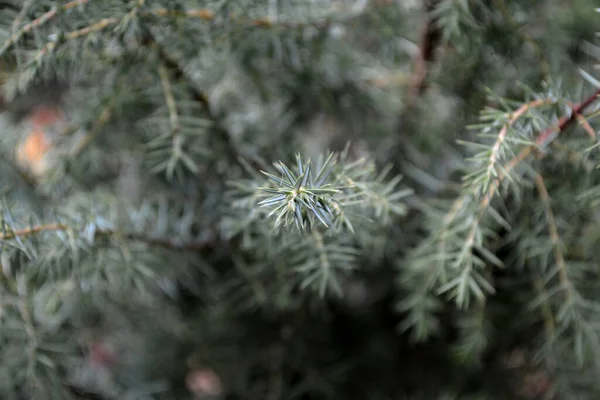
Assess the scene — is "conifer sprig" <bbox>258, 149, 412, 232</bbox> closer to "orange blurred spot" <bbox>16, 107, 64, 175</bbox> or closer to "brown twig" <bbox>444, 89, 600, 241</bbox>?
"brown twig" <bbox>444, 89, 600, 241</bbox>

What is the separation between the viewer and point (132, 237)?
1.63ft

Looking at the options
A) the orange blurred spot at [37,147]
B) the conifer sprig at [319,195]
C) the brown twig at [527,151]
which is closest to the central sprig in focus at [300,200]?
the conifer sprig at [319,195]

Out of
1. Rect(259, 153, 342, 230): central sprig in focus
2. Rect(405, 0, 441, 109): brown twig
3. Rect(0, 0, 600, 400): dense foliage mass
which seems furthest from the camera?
Rect(405, 0, 441, 109): brown twig

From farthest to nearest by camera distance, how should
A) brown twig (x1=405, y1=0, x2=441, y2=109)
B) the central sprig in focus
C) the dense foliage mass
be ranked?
brown twig (x1=405, y1=0, x2=441, y2=109)
the dense foliage mass
the central sprig in focus

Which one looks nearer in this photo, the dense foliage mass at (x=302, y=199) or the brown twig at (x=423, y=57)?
the dense foliage mass at (x=302, y=199)

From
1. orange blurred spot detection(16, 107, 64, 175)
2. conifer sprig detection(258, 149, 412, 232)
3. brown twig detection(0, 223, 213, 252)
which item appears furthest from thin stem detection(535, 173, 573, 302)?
orange blurred spot detection(16, 107, 64, 175)

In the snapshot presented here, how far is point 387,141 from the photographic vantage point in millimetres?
635

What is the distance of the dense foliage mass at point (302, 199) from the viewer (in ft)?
1.47

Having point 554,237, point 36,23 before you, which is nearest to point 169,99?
point 36,23

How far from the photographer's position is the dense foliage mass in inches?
17.6

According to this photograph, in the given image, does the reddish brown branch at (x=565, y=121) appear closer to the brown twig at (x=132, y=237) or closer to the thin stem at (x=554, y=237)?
the thin stem at (x=554, y=237)

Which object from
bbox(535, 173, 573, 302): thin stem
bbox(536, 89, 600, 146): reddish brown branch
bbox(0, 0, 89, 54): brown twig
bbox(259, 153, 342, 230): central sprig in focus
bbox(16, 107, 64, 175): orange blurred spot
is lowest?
bbox(535, 173, 573, 302): thin stem

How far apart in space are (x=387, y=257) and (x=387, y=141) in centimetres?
13

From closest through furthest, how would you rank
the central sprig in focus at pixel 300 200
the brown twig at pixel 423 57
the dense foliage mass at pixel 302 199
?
the central sprig in focus at pixel 300 200 → the dense foliage mass at pixel 302 199 → the brown twig at pixel 423 57
